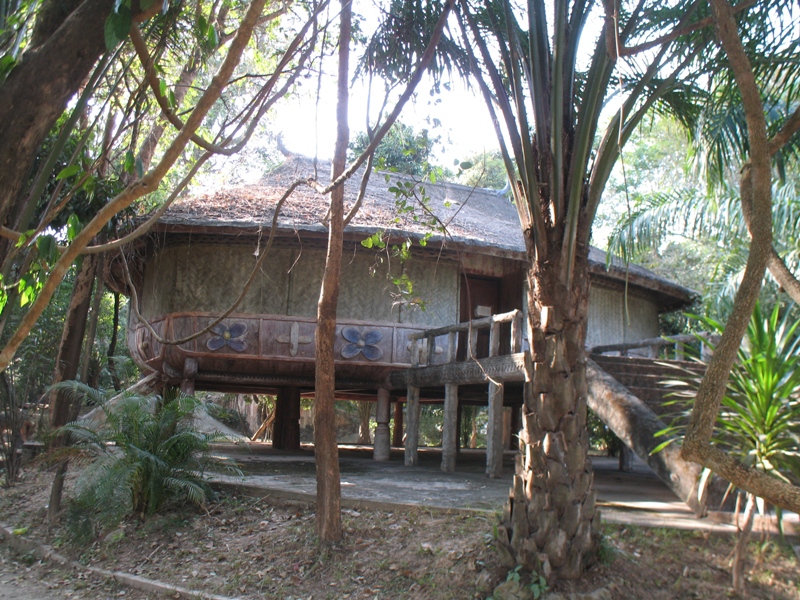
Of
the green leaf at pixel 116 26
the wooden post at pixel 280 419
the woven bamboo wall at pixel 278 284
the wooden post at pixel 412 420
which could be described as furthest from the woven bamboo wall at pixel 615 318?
the green leaf at pixel 116 26

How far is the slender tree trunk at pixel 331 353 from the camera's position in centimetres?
621

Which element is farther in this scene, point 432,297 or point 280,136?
point 280,136

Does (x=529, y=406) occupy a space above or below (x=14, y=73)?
below

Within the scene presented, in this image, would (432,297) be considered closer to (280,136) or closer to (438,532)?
(438,532)

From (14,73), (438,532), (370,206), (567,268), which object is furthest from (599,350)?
(14,73)

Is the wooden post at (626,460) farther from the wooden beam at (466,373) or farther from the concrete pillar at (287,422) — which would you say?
the concrete pillar at (287,422)

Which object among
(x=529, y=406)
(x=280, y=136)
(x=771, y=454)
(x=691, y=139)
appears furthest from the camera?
(x=280, y=136)

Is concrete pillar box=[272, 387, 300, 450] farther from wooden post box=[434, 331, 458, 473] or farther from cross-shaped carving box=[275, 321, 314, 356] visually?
wooden post box=[434, 331, 458, 473]

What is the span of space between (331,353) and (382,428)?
6.31m

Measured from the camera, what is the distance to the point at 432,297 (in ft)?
40.0

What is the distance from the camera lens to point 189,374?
1156cm

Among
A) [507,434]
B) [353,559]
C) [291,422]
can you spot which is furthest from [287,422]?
[353,559]

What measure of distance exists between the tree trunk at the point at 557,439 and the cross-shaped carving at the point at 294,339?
22.7 feet

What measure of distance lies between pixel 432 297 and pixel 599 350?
9.35 ft
